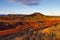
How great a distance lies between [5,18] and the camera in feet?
10.5

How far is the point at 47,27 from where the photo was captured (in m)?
3.20

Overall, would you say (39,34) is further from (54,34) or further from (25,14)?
(25,14)

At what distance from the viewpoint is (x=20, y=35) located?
3.18m

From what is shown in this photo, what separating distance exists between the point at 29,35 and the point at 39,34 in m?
0.21

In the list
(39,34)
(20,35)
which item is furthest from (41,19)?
(20,35)

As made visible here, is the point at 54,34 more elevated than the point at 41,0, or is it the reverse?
the point at 41,0

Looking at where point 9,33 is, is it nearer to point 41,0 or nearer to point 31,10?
point 31,10

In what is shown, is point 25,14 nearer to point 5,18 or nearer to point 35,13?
point 35,13

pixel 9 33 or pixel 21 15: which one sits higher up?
Result: pixel 21 15

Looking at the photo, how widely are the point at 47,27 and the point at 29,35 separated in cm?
40

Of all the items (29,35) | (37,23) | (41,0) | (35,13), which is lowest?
(29,35)

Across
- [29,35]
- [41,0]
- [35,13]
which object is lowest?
[29,35]

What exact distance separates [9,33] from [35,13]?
2.20 feet

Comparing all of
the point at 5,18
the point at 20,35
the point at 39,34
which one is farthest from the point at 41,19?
the point at 5,18
